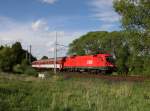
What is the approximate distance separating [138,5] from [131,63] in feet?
17.1

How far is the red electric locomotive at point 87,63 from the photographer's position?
4868 centimetres

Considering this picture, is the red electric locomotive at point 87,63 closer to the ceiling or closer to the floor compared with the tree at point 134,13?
closer to the floor

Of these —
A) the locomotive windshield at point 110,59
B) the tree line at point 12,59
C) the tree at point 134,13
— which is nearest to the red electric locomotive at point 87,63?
the locomotive windshield at point 110,59

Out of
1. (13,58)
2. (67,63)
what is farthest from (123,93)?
(13,58)

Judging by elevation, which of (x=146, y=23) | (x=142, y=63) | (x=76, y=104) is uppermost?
(x=146, y=23)

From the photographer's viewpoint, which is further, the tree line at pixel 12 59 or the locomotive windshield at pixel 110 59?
the tree line at pixel 12 59

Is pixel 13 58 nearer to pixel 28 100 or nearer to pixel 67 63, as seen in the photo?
pixel 67 63

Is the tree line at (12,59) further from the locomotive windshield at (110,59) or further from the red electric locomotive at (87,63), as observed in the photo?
the locomotive windshield at (110,59)

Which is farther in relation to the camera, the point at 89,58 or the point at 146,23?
the point at 89,58

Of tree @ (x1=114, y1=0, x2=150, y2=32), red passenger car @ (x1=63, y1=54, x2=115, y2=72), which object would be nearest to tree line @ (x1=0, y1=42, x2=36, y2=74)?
red passenger car @ (x1=63, y1=54, x2=115, y2=72)

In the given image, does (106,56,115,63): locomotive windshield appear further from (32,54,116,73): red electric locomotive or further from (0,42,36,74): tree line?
(0,42,36,74): tree line

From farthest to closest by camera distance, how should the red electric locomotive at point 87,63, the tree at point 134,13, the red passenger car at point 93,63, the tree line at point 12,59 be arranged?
1. the tree line at point 12,59
2. the red electric locomotive at point 87,63
3. the red passenger car at point 93,63
4. the tree at point 134,13

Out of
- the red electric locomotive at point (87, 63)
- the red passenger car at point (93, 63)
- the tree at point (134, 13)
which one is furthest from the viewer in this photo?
the red electric locomotive at point (87, 63)

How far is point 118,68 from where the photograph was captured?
51.4m
